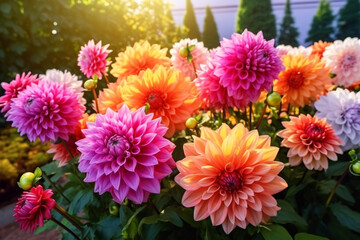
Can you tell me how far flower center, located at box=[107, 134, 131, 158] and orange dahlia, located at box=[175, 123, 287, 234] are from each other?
15 cm

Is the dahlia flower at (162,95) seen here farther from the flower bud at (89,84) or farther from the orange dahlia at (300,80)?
the orange dahlia at (300,80)

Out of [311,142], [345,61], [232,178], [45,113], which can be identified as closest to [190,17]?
[345,61]

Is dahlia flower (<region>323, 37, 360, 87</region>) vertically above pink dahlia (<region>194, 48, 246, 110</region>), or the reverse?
pink dahlia (<region>194, 48, 246, 110</region>)

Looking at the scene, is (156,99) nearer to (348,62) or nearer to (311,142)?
(311,142)

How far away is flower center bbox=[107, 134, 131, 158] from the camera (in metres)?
0.74

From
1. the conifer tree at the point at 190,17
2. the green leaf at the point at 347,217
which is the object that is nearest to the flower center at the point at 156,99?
the green leaf at the point at 347,217

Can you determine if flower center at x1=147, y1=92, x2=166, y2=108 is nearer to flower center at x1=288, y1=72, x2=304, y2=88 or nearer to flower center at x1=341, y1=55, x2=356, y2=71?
flower center at x1=288, y1=72, x2=304, y2=88

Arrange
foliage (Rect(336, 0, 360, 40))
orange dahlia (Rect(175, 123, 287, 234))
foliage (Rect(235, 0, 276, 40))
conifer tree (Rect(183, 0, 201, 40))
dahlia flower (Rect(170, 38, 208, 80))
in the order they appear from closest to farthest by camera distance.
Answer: orange dahlia (Rect(175, 123, 287, 234)) < dahlia flower (Rect(170, 38, 208, 80)) < foliage (Rect(235, 0, 276, 40)) < conifer tree (Rect(183, 0, 201, 40)) < foliage (Rect(336, 0, 360, 40))

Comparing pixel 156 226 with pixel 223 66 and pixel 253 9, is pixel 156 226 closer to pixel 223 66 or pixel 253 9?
pixel 223 66

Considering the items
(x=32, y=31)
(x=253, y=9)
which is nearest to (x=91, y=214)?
(x=32, y=31)

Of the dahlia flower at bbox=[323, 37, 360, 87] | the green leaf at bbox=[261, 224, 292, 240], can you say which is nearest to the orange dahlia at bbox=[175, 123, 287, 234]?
the green leaf at bbox=[261, 224, 292, 240]

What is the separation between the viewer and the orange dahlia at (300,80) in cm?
128

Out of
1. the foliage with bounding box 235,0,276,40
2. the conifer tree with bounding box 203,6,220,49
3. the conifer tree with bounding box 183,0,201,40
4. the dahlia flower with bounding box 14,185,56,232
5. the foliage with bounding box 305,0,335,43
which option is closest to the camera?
the dahlia flower with bounding box 14,185,56,232

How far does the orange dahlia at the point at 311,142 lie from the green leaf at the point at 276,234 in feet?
0.82
